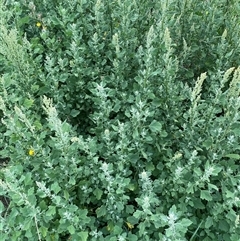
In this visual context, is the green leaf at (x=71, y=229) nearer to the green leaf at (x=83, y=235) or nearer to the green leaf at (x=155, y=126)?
the green leaf at (x=83, y=235)

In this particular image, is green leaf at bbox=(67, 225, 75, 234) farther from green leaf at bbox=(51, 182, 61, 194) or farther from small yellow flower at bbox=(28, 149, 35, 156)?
small yellow flower at bbox=(28, 149, 35, 156)

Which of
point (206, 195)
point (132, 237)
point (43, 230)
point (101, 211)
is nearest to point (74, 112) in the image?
point (101, 211)

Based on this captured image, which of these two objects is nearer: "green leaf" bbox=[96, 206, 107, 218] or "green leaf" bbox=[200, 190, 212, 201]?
"green leaf" bbox=[200, 190, 212, 201]

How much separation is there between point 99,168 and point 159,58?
2.81 ft

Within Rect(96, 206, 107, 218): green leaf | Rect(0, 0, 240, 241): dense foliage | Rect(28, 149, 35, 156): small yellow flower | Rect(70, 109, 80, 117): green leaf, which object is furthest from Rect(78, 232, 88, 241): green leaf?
Rect(70, 109, 80, 117): green leaf

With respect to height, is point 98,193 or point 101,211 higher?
point 98,193

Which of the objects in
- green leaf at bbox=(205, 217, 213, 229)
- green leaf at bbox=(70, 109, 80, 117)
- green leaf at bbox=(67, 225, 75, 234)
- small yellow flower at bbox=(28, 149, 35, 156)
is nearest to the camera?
green leaf at bbox=(67, 225, 75, 234)

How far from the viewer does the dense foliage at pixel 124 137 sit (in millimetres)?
2244

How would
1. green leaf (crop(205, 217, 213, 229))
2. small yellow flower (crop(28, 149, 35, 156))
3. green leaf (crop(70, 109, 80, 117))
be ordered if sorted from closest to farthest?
green leaf (crop(205, 217, 213, 229)), small yellow flower (crop(28, 149, 35, 156)), green leaf (crop(70, 109, 80, 117))

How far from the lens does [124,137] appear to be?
229 centimetres

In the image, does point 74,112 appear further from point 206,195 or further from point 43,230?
point 206,195

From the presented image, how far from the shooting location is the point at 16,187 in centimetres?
219

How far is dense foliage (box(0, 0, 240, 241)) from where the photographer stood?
2.24 meters

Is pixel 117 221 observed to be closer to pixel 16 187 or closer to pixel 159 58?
pixel 16 187
